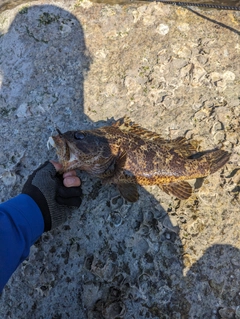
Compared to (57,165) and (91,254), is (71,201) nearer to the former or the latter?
(57,165)

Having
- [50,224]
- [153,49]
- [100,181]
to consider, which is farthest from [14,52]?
[50,224]

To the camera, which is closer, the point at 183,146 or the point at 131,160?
the point at 131,160

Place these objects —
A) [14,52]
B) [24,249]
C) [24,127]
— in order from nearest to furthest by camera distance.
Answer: [24,249] < [24,127] < [14,52]

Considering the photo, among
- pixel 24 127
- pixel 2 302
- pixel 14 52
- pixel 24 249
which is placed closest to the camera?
pixel 24 249

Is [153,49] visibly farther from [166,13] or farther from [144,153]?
[144,153]

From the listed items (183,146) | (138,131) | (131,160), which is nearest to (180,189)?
(183,146)
